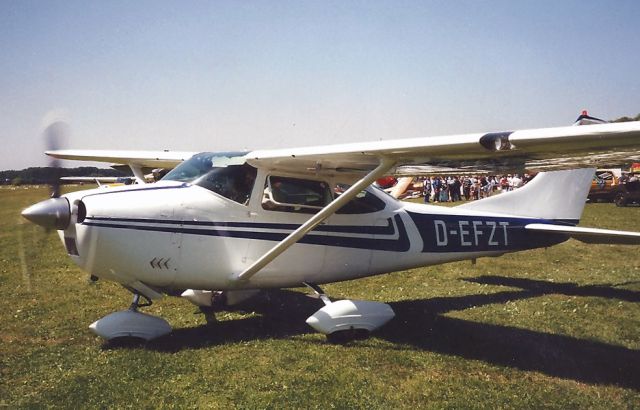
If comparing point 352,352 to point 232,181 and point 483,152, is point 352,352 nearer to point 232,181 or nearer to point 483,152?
point 232,181

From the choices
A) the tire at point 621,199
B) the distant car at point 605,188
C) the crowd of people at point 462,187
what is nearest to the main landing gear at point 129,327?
the tire at point 621,199

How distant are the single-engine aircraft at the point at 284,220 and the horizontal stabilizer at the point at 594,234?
33mm

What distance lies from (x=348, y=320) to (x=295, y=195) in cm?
166

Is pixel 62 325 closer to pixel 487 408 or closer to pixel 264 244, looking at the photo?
pixel 264 244

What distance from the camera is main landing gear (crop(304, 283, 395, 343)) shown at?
568 centimetres

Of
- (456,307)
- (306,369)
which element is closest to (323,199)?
(306,369)

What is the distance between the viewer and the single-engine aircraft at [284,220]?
4.87 meters

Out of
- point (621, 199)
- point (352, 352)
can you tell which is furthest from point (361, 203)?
point (621, 199)

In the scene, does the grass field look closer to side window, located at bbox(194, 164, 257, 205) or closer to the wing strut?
the wing strut

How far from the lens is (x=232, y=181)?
5855mm

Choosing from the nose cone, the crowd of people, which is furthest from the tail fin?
the crowd of people

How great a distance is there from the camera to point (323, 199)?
6.39 meters

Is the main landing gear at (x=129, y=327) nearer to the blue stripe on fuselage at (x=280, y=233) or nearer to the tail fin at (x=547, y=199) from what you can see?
the blue stripe on fuselage at (x=280, y=233)

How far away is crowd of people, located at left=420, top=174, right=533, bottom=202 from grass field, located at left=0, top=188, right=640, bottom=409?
24.3 metres
